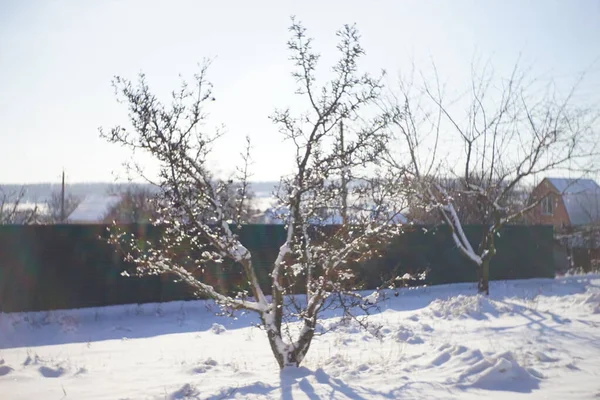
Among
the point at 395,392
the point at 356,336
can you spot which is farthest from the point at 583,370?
the point at 356,336

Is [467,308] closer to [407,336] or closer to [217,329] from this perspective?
[407,336]

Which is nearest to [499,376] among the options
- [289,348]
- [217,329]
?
[289,348]

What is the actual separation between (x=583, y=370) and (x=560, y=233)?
890 inches

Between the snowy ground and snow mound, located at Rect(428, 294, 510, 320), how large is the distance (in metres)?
0.03

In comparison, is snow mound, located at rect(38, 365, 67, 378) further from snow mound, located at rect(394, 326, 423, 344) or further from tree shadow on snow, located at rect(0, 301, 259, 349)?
snow mound, located at rect(394, 326, 423, 344)

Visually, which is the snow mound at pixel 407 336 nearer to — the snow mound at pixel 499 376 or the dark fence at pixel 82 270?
the dark fence at pixel 82 270

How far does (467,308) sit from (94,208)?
49434 mm

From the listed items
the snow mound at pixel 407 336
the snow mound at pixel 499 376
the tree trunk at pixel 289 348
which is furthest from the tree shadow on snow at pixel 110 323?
the snow mound at pixel 499 376

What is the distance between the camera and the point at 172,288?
13.6 m

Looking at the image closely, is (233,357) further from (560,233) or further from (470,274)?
(560,233)

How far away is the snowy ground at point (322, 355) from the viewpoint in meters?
6.01

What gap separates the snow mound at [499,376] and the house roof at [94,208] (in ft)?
159

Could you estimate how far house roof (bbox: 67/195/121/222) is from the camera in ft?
172

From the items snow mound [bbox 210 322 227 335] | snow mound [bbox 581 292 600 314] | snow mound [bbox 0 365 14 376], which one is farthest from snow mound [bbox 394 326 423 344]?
snow mound [bbox 0 365 14 376]
